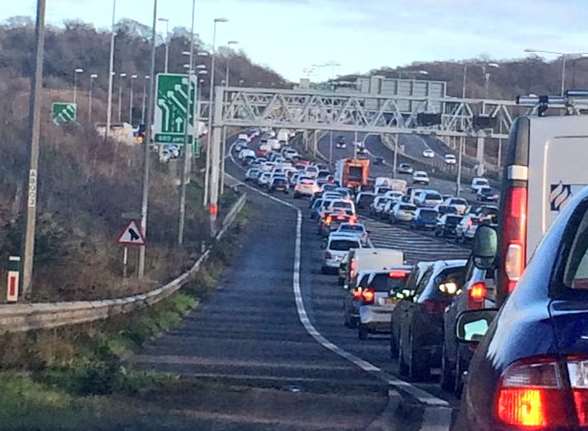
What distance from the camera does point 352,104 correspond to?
83625 mm

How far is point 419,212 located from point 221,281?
3049 centimetres

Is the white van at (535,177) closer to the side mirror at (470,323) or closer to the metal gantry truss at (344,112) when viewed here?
the side mirror at (470,323)

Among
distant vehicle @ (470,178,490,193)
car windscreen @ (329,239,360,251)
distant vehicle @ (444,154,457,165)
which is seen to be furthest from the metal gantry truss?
distant vehicle @ (444,154,457,165)

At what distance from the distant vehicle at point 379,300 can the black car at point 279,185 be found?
78.4 m

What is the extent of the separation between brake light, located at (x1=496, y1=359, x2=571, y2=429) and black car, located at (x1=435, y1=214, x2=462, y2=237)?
239ft

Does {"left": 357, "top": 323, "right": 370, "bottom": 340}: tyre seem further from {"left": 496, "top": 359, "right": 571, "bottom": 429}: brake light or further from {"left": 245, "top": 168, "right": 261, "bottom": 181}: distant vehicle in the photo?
{"left": 245, "top": 168, "right": 261, "bottom": 181}: distant vehicle

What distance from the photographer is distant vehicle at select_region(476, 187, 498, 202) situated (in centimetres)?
10386

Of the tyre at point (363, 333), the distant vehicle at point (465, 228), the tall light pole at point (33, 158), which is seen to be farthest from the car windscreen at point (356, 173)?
the tall light pole at point (33, 158)

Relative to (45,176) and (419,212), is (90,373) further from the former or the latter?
(419,212)

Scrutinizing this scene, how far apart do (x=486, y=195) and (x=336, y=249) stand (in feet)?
A: 152

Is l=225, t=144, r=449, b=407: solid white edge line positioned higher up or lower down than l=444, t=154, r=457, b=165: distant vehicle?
lower down

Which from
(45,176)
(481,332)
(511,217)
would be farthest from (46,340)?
(45,176)

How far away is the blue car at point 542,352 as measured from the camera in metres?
4.95

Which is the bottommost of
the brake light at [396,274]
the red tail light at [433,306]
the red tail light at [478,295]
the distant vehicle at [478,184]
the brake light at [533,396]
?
the brake light at [396,274]
